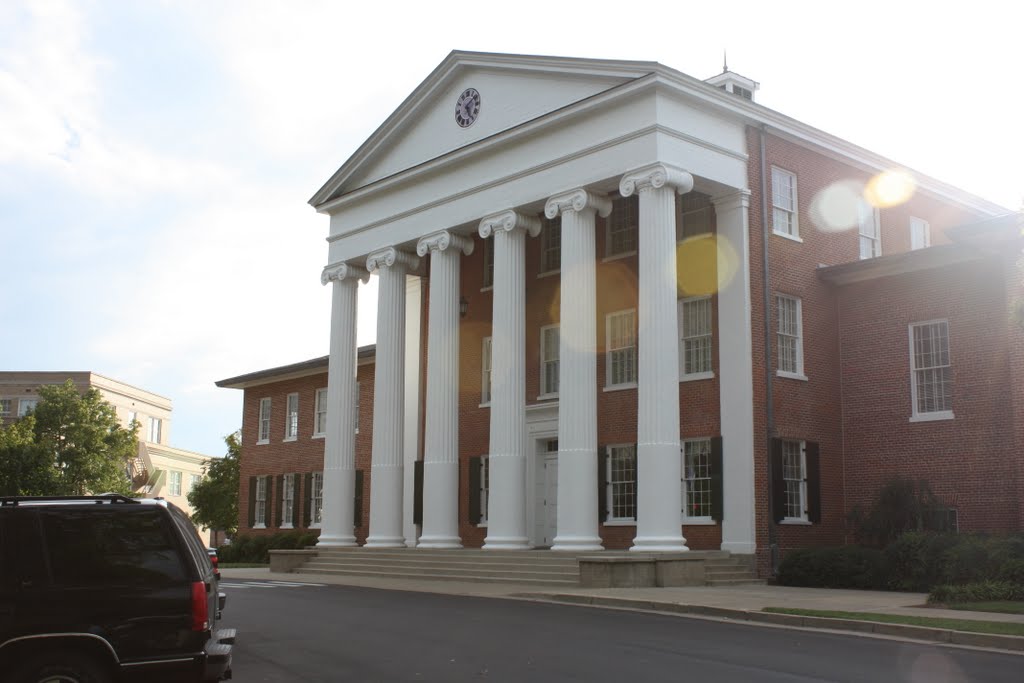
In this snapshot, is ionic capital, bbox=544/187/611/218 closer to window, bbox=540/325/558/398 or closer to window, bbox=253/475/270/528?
window, bbox=540/325/558/398

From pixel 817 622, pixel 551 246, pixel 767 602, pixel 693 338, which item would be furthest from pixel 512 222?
pixel 817 622

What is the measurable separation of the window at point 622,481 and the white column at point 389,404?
681 centimetres

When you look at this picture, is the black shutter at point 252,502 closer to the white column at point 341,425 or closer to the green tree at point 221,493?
the white column at point 341,425

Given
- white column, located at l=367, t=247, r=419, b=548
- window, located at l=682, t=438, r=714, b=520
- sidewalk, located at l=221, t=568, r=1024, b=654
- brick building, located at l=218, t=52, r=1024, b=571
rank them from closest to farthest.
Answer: sidewalk, located at l=221, t=568, r=1024, b=654, brick building, located at l=218, t=52, r=1024, b=571, window, located at l=682, t=438, r=714, b=520, white column, located at l=367, t=247, r=419, b=548

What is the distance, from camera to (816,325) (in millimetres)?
29016

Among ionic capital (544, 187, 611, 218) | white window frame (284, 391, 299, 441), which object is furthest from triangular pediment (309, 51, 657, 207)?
white window frame (284, 391, 299, 441)

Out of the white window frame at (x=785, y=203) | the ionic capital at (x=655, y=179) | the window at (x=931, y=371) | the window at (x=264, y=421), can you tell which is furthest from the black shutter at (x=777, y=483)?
the window at (x=264, y=421)

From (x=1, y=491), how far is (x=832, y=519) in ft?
134

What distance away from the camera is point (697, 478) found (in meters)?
27.8

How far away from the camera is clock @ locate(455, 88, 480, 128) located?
31.8 m

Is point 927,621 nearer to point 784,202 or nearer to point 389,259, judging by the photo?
point 784,202

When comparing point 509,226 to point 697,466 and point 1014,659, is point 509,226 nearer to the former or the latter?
point 697,466

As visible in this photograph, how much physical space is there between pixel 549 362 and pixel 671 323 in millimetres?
7728

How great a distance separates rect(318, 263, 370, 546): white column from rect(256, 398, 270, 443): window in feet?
38.8
